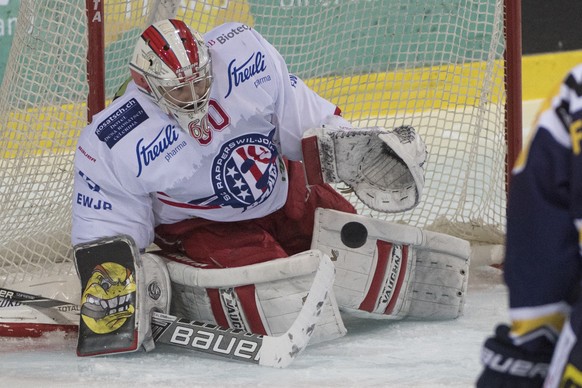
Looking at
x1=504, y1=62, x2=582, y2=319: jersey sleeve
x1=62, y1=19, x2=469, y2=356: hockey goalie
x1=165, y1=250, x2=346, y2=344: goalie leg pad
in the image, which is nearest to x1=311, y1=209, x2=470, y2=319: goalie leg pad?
x1=62, y1=19, x2=469, y2=356: hockey goalie

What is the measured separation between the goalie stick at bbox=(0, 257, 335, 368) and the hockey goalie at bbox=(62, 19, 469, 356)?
2 centimetres

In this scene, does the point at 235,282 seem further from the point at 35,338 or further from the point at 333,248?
the point at 35,338

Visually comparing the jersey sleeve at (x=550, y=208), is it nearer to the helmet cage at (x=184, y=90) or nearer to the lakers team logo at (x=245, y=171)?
the helmet cage at (x=184, y=90)

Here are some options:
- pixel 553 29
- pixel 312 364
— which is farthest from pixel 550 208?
pixel 553 29

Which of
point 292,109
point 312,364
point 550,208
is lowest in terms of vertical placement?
point 312,364

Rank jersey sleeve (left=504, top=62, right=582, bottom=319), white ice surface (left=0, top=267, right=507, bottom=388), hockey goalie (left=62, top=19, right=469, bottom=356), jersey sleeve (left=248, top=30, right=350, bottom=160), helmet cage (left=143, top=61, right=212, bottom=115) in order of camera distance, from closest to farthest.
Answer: jersey sleeve (left=504, top=62, right=582, bottom=319) < white ice surface (left=0, top=267, right=507, bottom=388) < helmet cage (left=143, top=61, right=212, bottom=115) < hockey goalie (left=62, top=19, right=469, bottom=356) < jersey sleeve (left=248, top=30, right=350, bottom=160)

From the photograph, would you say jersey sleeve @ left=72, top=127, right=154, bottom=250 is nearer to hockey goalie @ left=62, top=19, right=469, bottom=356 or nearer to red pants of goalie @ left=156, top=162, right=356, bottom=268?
hockey goalie @ left=62, top=19, right=469, bottom=356

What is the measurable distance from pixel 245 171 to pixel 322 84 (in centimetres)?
91

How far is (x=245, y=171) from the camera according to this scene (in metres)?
2.86

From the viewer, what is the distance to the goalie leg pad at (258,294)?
108 inches

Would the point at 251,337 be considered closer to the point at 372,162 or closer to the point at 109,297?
the point at 109,297

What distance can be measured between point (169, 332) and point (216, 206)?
336mm

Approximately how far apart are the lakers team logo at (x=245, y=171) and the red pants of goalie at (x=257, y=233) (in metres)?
0.10

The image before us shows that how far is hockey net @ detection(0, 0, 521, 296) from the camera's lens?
10.6 ft
